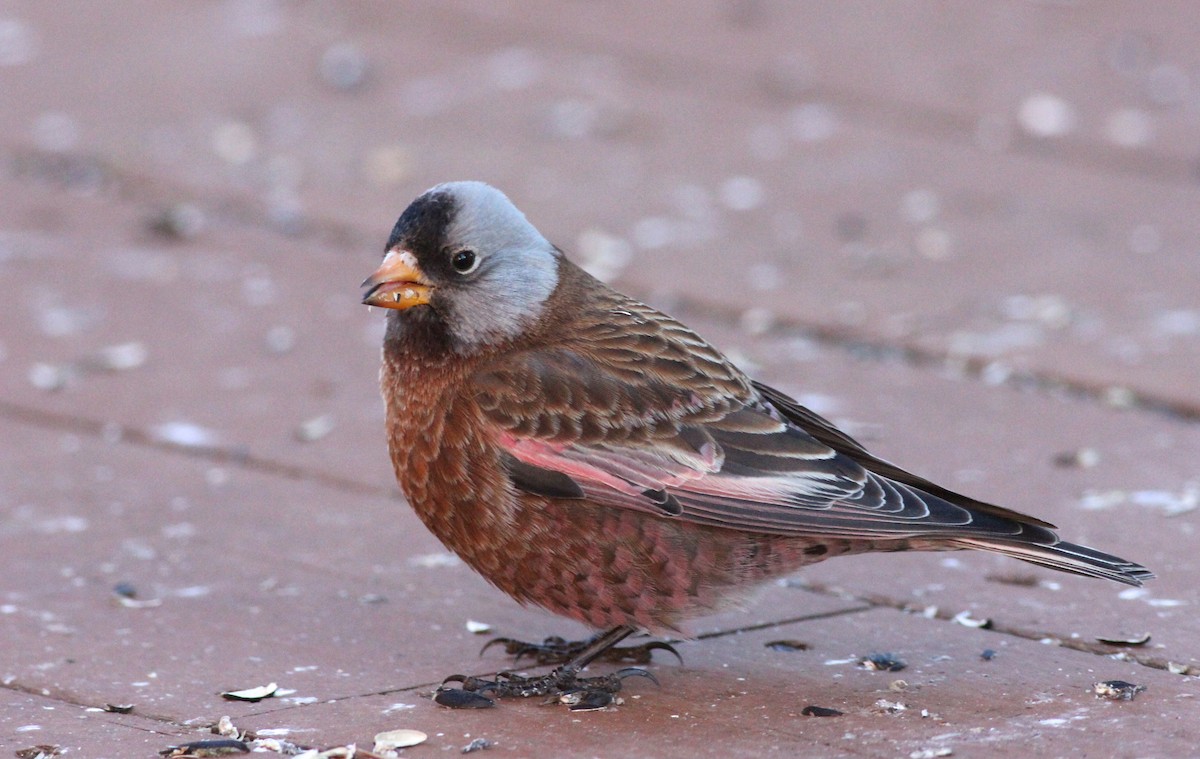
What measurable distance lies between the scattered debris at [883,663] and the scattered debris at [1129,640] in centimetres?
47

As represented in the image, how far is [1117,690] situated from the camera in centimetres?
368

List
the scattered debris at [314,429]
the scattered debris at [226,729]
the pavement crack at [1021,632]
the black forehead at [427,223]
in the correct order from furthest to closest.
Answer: the scattered debris at [314,429] → the black forehead at [427,223] → the pavement crack at [1021,632] → the scattered debris at [226,729]

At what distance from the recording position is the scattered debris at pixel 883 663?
12.8ft

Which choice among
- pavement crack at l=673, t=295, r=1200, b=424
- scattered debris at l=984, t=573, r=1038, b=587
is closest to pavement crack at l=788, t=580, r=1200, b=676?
scattered debris at l=984, t=573, r=1038, b=587

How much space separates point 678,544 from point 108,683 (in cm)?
126

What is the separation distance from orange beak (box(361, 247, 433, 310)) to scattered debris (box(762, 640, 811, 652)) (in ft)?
3.68

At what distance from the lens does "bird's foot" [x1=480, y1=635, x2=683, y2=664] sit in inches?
162

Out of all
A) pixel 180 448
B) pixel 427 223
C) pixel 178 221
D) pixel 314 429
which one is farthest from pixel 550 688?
pixel 178 221

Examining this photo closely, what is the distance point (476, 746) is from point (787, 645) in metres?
0.96

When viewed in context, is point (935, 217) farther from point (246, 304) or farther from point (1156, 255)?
point (246, 304)

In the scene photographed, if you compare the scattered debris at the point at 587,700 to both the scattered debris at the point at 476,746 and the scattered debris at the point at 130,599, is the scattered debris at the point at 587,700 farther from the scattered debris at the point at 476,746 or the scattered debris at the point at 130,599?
the scattered debris at the point at 130,599

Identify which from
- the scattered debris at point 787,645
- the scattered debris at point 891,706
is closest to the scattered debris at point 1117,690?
the scattered debris at point 891,706

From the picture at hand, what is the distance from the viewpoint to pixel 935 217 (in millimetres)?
7340

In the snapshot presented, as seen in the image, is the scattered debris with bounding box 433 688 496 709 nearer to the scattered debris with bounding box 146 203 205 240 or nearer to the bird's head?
the bird's head
